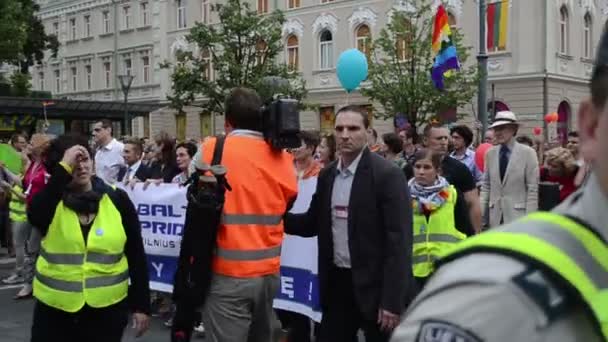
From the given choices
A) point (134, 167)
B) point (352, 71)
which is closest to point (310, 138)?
point (134, 167)

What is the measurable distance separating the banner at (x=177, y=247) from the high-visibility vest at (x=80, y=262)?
317cm

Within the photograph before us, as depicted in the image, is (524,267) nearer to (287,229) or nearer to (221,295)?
(221,295)

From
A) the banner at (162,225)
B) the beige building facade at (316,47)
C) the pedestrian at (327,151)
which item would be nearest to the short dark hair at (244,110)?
the pedestrian at (327,151)

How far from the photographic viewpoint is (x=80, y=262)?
473cm

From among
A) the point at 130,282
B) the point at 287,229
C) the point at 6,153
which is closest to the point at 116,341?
the point at 130,282

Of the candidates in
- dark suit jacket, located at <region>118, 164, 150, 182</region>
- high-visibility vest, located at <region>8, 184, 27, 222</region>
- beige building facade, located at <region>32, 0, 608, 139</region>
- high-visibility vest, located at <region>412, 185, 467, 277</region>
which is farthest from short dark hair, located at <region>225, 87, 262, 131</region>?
beige building facade, located at <region>32, 0, 608, 139</region>

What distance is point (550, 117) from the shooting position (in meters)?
29.9

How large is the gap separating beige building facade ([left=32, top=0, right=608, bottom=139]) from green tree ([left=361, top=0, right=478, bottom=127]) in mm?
1843

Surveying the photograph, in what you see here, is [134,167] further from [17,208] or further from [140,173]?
[17,208]

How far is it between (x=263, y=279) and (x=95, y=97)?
55.8m

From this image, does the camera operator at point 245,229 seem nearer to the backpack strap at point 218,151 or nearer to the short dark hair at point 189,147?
the backpack strap at point 218,151

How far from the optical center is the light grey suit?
885cm

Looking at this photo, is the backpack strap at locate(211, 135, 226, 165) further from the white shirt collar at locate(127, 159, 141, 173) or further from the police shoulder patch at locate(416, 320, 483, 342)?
the white shirt collar at locate(127, 159, 141, 173)

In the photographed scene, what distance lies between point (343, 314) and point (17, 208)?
7.73m
